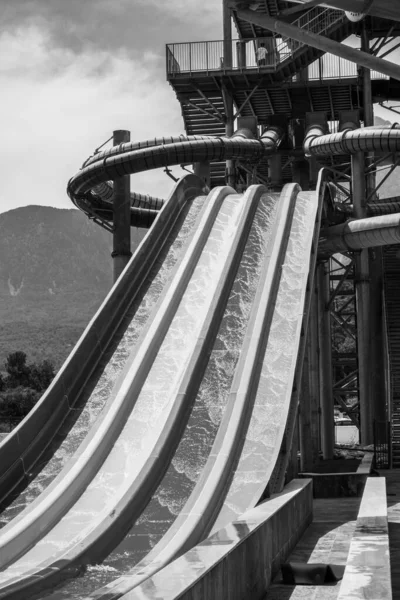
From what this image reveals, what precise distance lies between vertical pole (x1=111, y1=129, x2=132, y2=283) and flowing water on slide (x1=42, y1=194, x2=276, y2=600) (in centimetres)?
518

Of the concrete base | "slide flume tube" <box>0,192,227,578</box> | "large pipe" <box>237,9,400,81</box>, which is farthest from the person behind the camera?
the concrete base

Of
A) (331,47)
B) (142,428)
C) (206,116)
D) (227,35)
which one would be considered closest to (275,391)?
(142,428)

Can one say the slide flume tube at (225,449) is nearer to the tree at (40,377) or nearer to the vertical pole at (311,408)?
the vertical pole at (311,408)

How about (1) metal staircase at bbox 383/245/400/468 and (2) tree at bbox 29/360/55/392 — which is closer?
(1) metal staircase at bbox 383/245/400/468

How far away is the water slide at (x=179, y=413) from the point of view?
416 inches

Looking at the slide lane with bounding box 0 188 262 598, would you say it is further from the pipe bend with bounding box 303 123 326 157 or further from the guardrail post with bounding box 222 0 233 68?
the guardrail post with bounding box 222 0 233 68

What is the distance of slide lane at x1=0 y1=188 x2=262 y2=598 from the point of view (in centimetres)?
1043

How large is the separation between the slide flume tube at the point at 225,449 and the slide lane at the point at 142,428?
2.00 ft

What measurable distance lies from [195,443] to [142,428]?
0.83m

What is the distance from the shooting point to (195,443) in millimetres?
12953

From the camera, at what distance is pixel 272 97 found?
33.2m

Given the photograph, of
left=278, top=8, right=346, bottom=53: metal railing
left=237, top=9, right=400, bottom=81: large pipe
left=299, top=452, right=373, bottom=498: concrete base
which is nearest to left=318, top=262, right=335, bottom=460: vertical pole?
left=278, top=8, right=346, bottom=53: metal railing

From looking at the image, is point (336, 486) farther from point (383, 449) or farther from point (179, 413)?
point (383, 449)

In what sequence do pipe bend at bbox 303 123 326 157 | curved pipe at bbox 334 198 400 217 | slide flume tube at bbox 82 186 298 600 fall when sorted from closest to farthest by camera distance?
slide flume tube at bbox 82 186 298 600
pipe bend at bbox 303 123 326 157
curved pipe at bbox 334 198 400 217
